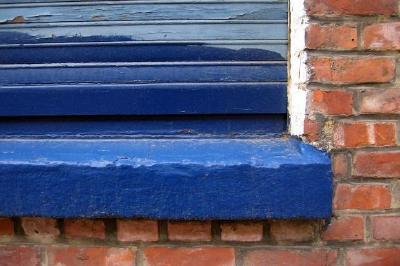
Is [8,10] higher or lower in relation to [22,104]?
higher

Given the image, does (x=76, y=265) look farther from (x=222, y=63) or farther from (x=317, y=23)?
(x=317, y=23)

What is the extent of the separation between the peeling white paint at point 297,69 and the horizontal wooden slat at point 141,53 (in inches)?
2.8

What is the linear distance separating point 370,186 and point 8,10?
137 centimetres

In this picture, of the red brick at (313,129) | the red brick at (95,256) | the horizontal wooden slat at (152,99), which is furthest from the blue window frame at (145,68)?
the red brick at (95,256)

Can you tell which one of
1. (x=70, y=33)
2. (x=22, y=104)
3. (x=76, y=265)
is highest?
(x=70, y=33)

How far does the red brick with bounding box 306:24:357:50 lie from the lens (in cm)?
147

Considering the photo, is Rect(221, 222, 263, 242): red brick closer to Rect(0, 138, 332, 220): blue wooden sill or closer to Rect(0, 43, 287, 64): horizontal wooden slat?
Rect(0, 138, 332, 220): blue wooden sill

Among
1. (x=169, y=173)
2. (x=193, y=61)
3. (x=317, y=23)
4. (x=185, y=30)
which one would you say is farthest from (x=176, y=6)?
(x=169, y=173)

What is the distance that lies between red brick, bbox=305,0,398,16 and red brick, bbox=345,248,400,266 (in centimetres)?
74

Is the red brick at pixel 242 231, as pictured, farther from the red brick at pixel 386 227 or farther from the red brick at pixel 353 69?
the red brick at pixel 353 69

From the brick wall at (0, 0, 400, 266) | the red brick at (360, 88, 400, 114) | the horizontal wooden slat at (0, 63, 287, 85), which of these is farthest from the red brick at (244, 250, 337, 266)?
the horizontal wooden slat at (0, 63, 287, 85)

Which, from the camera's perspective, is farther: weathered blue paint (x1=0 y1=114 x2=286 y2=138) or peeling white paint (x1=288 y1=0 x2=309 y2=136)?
weathered blue paint (x1=0 y1=114 x2=286 y2=138)

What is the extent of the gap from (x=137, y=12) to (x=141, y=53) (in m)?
0.15

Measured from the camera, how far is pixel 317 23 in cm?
147
